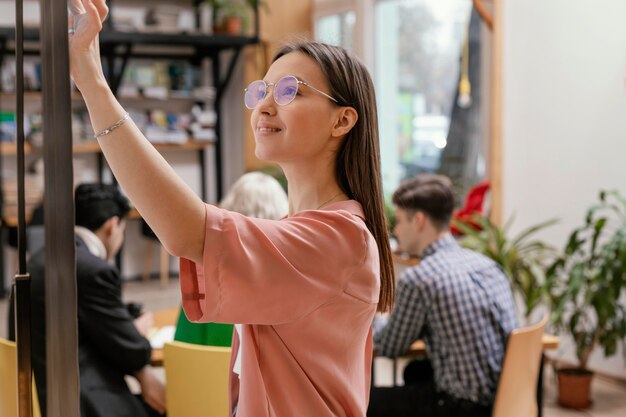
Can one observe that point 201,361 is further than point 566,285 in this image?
No

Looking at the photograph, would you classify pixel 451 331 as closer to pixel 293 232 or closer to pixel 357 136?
pixel 357 136

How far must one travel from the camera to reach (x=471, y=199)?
5680 mm

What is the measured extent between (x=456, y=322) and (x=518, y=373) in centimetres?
26

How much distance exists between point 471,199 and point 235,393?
4.63 meters

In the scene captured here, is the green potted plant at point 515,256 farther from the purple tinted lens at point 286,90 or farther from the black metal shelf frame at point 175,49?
the black metal shelf frame at point 175,49

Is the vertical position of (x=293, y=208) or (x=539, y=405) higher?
(x=293, y=208)

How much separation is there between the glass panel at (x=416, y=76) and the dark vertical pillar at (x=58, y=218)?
596 centimetres

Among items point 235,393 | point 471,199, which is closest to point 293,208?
point 235,393

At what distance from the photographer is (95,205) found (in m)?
2.90

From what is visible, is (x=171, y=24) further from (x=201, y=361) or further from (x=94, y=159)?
(x=201, y=361)

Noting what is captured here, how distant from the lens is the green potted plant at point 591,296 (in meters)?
4.18

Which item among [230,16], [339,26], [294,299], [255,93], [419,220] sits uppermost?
[230,16]

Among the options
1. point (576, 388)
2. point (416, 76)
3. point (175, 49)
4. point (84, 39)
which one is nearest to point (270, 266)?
point (84, 39)

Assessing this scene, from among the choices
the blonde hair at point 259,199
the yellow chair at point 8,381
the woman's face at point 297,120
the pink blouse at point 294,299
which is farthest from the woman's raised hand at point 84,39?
the blonde hair at point 259,199
